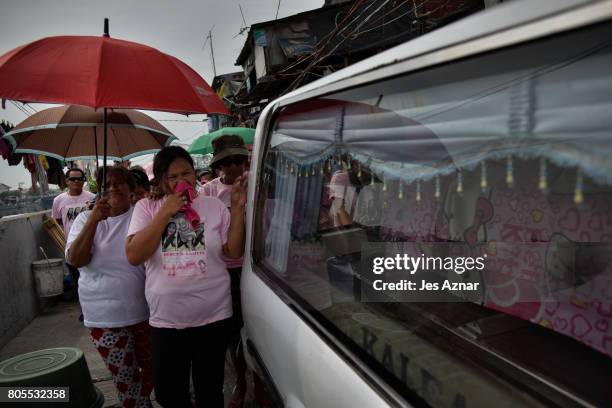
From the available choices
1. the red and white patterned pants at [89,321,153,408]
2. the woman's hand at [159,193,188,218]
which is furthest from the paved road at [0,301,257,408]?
the woman's hand at [159,193,188,218]

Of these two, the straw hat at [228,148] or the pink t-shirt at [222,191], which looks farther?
the straw hat at [228,148]

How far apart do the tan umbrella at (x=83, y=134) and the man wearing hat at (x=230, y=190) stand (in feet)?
2.14

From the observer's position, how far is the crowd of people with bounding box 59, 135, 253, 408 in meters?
2.29

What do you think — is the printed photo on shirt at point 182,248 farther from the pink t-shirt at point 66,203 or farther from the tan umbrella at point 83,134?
the pink t-shirt at point 66,203

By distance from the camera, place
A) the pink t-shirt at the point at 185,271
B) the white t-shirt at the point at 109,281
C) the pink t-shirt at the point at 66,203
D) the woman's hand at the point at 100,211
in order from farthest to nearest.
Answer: the pink t-shirt at the point at 66,203 < the white t-shirt at the point at 109,281 < the woman's hand at the point at 100,211 < the pink t-shirt at the point at 185,271

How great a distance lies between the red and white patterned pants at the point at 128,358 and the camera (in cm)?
273

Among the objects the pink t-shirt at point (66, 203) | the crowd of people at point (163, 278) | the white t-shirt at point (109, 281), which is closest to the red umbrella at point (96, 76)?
the crowd of people at point (163, 278)

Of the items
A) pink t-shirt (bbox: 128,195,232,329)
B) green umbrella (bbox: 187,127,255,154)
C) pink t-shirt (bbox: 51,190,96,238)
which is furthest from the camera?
green umbrella (bbox: 187,127,255,154)

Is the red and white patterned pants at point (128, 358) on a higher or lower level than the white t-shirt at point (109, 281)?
lower

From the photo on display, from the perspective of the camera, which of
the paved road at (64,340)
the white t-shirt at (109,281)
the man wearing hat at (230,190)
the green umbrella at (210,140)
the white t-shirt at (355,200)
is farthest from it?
the green umbrella at (210,140)

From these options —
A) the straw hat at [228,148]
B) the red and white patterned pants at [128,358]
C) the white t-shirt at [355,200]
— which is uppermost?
the straw hat at [228,148]

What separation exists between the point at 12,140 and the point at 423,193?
3.77 metres

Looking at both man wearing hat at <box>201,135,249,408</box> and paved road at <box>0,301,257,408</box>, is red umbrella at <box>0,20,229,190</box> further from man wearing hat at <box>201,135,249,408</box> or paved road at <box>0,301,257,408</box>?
paved road at <box>0,301,257,408</box>

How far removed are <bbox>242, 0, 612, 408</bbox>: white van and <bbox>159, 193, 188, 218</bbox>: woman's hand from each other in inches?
28.3
